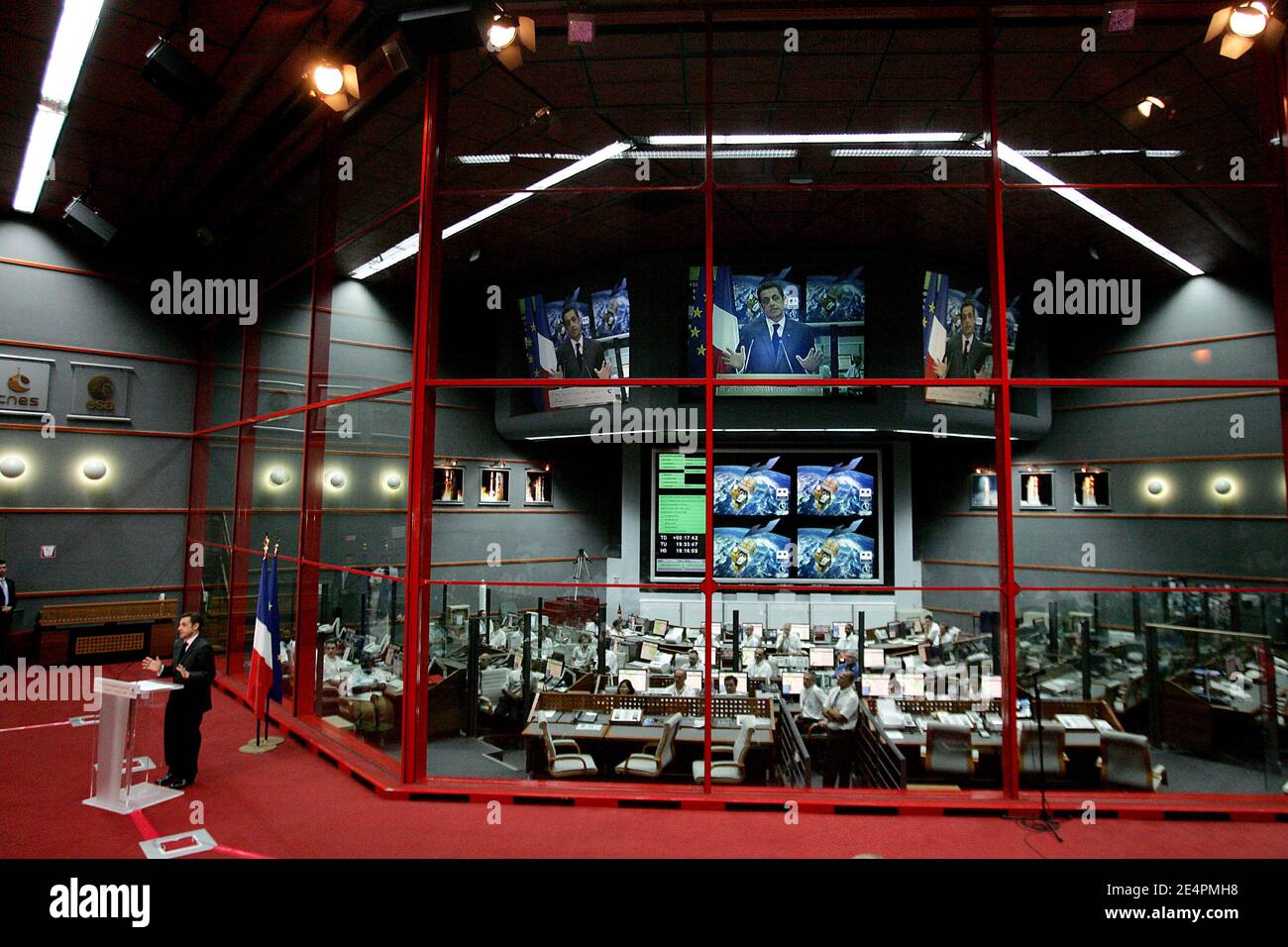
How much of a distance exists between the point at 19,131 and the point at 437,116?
5.99 metres

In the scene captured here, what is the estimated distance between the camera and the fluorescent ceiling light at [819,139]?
8.51 m

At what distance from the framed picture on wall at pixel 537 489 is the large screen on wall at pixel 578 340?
2294mm

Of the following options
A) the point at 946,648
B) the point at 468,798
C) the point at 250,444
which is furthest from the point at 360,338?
the point at 946,648

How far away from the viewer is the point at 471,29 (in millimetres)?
5586

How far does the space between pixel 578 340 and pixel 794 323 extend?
4277 mm

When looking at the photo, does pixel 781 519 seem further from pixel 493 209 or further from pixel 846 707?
pixel 493 209

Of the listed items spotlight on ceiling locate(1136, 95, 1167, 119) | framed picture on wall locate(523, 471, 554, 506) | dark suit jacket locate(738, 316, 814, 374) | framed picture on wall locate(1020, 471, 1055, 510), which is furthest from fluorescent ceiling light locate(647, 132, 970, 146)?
framed picture on wall locate(523, 471, 554, 506)

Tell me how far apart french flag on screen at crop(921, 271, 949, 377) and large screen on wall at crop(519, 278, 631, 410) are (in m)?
5.50

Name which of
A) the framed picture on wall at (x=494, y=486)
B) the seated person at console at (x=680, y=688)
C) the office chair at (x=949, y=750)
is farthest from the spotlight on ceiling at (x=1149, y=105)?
the framed picture on wall at (x=494, y=486)

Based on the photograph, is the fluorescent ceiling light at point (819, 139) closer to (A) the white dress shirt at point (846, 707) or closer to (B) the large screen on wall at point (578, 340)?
(B) the large screen on wall at point (578, 340)

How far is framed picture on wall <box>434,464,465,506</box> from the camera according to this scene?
15.1m

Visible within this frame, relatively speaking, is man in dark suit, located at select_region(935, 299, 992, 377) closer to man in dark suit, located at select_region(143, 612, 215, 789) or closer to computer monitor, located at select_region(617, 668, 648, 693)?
computer monitor, located at select_region(617, 668, 648, 693)

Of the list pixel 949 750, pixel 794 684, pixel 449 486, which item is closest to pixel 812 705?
pixel 794 684

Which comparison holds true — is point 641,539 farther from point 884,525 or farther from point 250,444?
point 250,444
